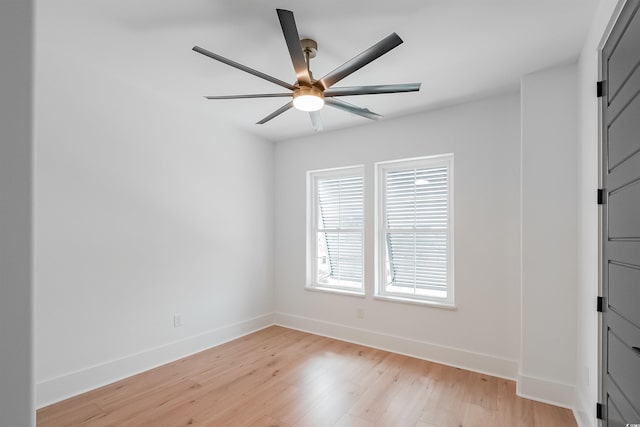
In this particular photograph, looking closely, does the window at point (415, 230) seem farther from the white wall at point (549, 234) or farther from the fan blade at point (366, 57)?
the fan blade at point (366, 57)

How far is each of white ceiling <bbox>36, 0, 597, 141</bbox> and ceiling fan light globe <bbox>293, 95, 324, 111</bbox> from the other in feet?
1.42

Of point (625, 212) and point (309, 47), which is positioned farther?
point (309, 47)

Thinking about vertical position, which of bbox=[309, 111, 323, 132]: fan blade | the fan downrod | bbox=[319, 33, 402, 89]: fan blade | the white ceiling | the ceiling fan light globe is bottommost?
the ceiling fan light globe

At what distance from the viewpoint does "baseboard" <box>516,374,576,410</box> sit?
248 centimetres

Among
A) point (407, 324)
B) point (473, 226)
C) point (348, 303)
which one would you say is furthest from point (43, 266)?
point (473, 226)

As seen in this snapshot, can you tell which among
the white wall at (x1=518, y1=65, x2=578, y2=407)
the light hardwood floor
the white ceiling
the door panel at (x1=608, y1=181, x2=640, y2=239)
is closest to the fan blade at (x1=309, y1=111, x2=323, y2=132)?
the white ceiling

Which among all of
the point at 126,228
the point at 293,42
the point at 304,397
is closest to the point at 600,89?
the point at 293,42

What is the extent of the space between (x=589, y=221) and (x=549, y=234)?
0.48m

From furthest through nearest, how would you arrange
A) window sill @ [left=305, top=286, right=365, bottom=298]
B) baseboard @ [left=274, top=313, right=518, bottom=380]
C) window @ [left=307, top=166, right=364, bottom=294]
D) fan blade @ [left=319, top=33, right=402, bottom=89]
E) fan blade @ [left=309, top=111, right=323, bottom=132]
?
window @ [left=307, top=166, right=364, bottom=294], window sill @ [left=305, top=286, right=365, bottom=298], baseboard @ [left=274, top=313, right=518, bottom=380], fan blade @ [left=309, top=111, right=323, bottom=132], fan blade @ [left=319, top=33, right=402, bottom=89]

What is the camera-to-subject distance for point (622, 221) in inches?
61.6

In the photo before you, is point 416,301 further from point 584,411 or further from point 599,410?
point 599,410

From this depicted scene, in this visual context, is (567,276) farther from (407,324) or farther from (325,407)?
(325,407)

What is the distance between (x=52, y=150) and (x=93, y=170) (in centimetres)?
31

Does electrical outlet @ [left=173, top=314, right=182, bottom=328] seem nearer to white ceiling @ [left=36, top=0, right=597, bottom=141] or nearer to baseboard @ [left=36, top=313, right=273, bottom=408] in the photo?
baseboard @ [left=36, top=313, right=273, bottom=408]
